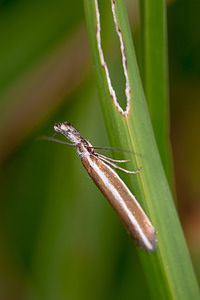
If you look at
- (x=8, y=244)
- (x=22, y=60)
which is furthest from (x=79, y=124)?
(x=8, y=244)

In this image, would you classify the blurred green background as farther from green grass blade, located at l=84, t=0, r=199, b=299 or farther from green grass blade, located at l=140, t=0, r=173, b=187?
green grass blade, located at l=84, t=0, r=199, b=299

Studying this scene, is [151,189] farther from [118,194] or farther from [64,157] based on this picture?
[64,157]

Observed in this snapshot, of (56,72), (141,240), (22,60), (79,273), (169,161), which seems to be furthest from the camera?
(56,72)

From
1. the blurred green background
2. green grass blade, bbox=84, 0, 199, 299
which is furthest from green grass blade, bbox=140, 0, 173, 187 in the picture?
the blurred green background

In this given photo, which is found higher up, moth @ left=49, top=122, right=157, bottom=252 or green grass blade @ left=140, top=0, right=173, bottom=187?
green grass blade @ left=140, top=0, right=173, bottom=187

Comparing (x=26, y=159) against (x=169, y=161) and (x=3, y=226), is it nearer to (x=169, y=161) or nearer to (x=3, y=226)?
(x=3, y=226)

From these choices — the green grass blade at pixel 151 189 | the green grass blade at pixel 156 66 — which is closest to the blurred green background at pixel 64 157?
the green grass blade at pixel 156 66

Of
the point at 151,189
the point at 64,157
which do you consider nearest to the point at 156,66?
the point at 151,189
